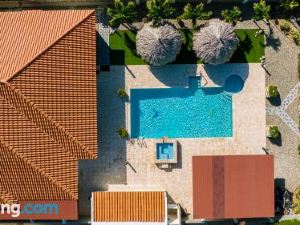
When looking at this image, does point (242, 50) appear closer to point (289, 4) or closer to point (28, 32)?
point (289, 4)

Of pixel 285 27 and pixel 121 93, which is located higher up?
pixel 285 27

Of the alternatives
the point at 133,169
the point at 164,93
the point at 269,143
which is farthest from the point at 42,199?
the point at 269,143

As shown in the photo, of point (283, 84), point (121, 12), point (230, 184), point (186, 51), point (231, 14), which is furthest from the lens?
point (283, 84)

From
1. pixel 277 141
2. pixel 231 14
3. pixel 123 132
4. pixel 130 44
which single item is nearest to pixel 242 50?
pixel 231 14

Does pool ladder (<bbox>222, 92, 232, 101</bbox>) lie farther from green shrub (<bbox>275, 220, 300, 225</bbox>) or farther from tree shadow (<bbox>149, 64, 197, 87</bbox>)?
green shrub (<bbox>275, 220, 300, 225</bbox>)

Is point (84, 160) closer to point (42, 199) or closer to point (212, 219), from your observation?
point (42, 199)

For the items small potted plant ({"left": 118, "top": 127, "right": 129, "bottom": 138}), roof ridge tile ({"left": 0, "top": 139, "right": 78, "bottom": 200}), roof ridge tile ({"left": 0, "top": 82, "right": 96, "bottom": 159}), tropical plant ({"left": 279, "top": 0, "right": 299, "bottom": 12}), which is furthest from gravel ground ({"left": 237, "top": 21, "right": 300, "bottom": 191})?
roof ridge tile ({"left": 0, "top": 139, "right": 78, "bottom": 200})
